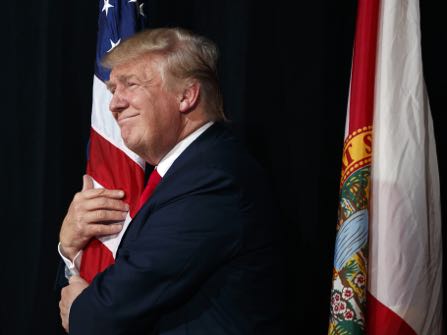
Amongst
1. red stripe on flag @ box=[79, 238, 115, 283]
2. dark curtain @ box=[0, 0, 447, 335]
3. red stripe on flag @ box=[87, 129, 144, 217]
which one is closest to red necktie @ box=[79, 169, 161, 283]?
red stripe on flag @ box=[79, 238, 115, 283]

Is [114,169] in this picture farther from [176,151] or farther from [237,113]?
[237,113]

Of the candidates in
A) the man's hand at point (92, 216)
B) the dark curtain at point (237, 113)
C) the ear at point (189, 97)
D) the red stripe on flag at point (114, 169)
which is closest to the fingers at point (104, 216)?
the man's hand at point (92, 216)

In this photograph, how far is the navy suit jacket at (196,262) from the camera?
46.6 inches

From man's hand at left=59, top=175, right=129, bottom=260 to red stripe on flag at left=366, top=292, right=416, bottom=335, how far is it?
692 millimetres

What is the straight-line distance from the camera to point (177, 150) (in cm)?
148

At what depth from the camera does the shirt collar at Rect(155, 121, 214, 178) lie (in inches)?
57.2

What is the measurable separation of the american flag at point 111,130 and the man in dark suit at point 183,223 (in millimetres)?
262

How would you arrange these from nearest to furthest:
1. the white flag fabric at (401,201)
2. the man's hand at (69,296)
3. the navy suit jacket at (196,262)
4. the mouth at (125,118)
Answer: the navy suit jacket at (196,262) < the man's hand at (69,296) < the mouth at (125,118) < the white flag fabric at (401,201)

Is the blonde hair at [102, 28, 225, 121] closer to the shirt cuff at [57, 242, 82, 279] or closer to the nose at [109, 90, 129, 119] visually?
the nose at [109, 90, 129, 119]

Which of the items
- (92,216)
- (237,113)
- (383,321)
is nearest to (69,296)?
(92,216)

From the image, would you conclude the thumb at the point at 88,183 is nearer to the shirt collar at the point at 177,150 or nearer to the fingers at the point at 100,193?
the fingers at the point at 100,193

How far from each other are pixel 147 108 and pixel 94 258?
0.49 m

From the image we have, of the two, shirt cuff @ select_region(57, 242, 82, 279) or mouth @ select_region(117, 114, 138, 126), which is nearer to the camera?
mouth @ select_region(117, 114, 138, 126)

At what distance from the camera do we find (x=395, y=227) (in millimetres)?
1590
